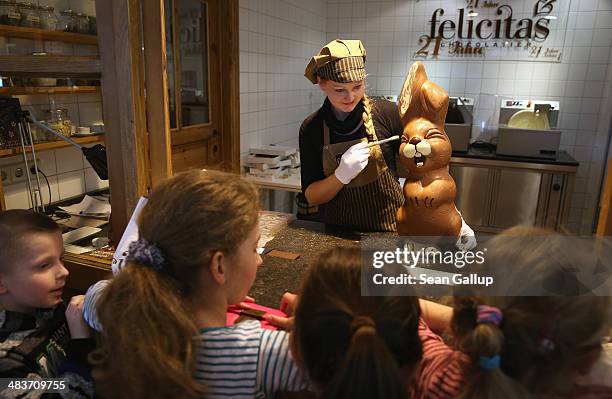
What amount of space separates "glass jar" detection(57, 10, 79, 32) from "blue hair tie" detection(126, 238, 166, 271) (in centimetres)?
97

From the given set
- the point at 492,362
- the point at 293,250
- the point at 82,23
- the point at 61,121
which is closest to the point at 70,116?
the point at 61,121

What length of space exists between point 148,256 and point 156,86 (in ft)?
2.24

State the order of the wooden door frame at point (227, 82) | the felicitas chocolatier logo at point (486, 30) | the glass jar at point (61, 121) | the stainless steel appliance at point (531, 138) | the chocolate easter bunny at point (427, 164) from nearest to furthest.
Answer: the chocolate easter bunny at point (427, 164) → the glass jar at point (61, 121) → the wooden door frame at point (227, 82) → the stainless steel appliance at point (531, 138) → the felicitas chocolatier logo at point (486, 30)

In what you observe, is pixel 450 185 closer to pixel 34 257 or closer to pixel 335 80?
pixel 335 80

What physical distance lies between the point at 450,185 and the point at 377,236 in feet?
0.95

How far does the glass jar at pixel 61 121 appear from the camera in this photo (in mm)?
1736

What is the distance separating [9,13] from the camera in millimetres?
1492

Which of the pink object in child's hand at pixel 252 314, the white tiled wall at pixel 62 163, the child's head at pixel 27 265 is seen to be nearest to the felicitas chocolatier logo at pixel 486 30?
the white tiled wall at pixel 62 163

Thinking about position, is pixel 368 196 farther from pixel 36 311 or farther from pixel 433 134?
pixel 36 311

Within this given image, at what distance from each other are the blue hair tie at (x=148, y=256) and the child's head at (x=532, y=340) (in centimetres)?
48

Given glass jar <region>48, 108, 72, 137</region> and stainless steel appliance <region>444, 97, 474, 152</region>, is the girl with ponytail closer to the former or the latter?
glass jar <region>48, 108, 72, 137</region>

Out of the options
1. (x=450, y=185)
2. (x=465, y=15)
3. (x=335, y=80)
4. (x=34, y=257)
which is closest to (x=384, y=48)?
(x=465, y=15)

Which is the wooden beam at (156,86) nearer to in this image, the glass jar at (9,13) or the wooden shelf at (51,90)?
the wooden shelf at (51,90)

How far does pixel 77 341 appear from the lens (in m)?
1.03
